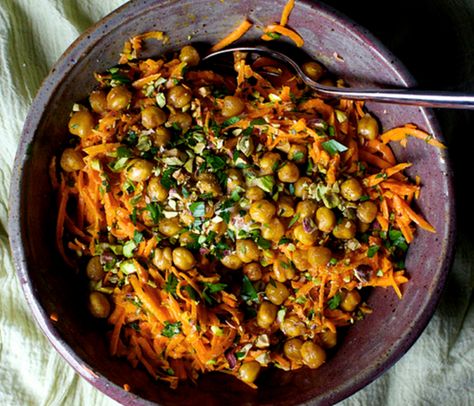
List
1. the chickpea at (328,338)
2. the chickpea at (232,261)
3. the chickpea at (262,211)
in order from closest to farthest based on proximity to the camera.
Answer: the chickpea at (262,211) → the chickpea at (232,261) → the chickpea at (328,338)

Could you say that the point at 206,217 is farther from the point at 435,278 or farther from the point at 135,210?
the point at 435,278

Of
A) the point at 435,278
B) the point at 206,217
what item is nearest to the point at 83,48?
the point at 206,217

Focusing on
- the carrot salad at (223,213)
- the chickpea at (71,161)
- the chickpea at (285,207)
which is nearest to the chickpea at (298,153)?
the carrot salad at (223,213)

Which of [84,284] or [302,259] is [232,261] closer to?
[302,259]

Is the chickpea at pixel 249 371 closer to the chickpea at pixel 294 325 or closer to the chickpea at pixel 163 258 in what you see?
the chickpea at pixel 294 325

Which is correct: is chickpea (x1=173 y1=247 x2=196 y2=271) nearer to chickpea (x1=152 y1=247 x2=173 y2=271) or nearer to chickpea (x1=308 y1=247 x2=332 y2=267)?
chickpea (x1=152 y1=247 x2=173 y2=271)
